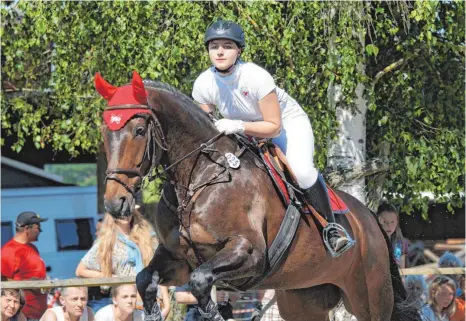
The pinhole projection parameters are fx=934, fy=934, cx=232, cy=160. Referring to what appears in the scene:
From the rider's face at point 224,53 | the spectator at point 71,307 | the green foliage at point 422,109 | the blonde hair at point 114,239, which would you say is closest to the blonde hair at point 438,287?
the green foliage at point 422,109

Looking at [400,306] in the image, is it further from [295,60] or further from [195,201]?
[295,60]

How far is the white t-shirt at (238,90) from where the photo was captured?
618 cm

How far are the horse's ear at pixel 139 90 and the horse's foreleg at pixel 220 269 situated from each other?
108 cm

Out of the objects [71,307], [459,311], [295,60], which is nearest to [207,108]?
[71,307]

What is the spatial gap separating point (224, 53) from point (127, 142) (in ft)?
3.06

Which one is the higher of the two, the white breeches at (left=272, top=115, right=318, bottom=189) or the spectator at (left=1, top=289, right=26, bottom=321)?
the white breeches at (left=272, top=115, right=318, bottom=189)

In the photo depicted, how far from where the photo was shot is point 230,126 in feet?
20.0

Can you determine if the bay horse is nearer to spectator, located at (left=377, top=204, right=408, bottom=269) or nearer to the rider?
the rider

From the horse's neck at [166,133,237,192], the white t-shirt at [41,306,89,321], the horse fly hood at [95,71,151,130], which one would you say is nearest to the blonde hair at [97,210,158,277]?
the white t-shirt at [41,306,89,321]

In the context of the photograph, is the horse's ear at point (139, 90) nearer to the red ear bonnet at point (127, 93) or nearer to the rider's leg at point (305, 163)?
the red ear bonnet at point (127, 93)

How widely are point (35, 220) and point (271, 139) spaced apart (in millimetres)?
4018

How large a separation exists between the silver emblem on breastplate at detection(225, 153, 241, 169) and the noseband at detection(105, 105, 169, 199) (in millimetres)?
422

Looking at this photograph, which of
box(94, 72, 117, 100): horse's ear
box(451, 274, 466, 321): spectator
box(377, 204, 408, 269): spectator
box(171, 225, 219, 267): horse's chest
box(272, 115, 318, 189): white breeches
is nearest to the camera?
box(94, 72, 117, 100): horse's ear

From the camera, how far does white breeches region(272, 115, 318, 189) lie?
6.52 metres
